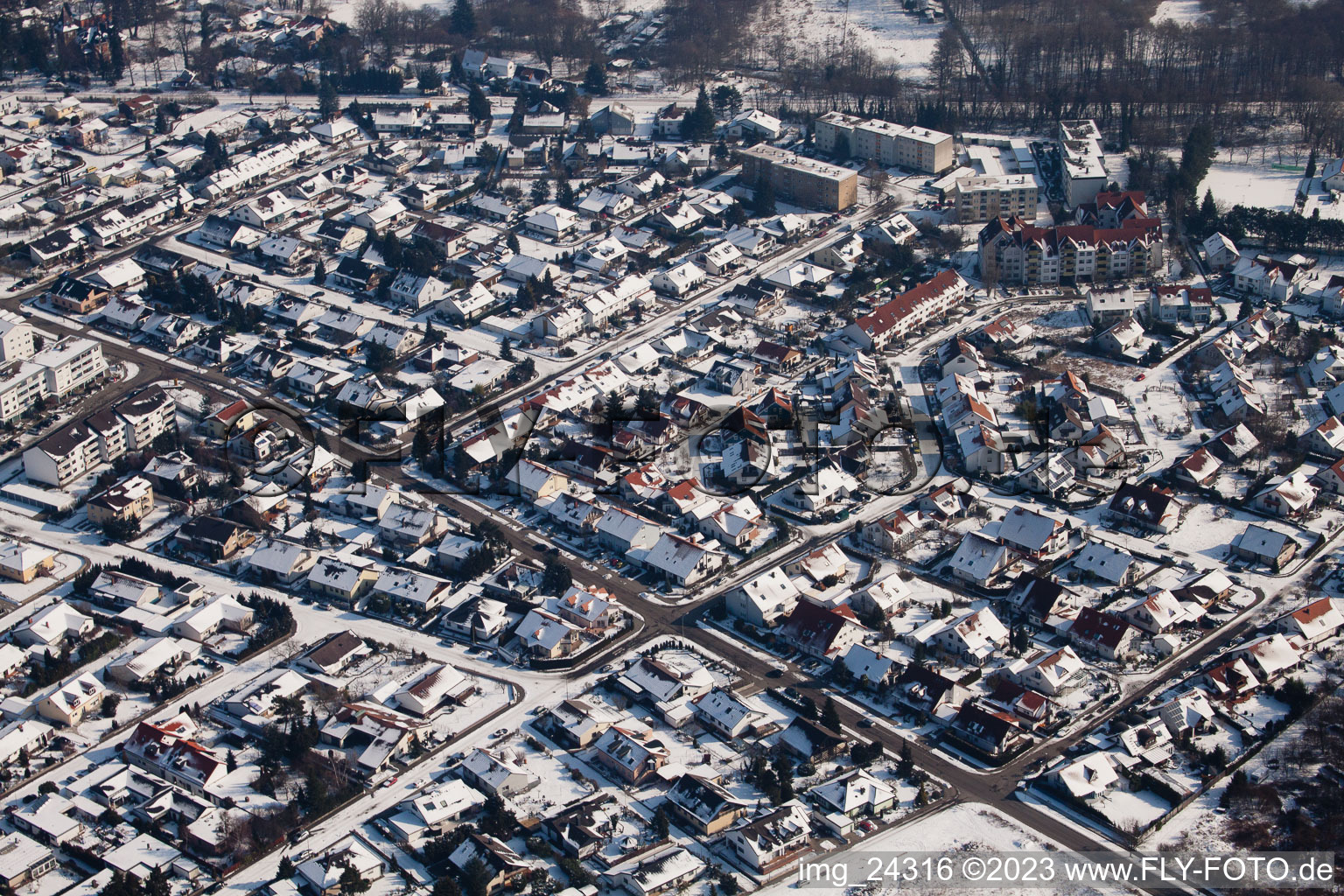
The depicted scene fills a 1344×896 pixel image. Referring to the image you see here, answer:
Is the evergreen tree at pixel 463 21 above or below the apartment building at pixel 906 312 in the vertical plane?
above

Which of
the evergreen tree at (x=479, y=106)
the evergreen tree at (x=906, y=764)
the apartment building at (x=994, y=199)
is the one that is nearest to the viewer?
the evergreen tree at (x=906, y=764)

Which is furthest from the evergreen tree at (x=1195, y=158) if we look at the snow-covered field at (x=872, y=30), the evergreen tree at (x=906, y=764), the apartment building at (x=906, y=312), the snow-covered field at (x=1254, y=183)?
the evergreen tree at (x=906, y=764)

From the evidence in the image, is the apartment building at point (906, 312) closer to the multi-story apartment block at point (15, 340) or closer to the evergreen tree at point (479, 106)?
the evergreen tree at point (479, 106)

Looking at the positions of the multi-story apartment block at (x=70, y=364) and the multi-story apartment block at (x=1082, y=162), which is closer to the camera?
the multi-story apartment block at (x=70, y=364)

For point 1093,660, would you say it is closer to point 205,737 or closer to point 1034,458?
point 1034,458

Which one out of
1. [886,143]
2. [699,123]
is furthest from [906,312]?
[699,123]

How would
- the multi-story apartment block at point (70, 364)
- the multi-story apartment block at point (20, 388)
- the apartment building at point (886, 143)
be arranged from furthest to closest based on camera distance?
the apartment building at point (886, 143), the multi-story apartment block at point (70, 364), the multi-story apartment block at point (20, 388)

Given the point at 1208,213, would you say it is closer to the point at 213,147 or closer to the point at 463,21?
the point at 213,147
